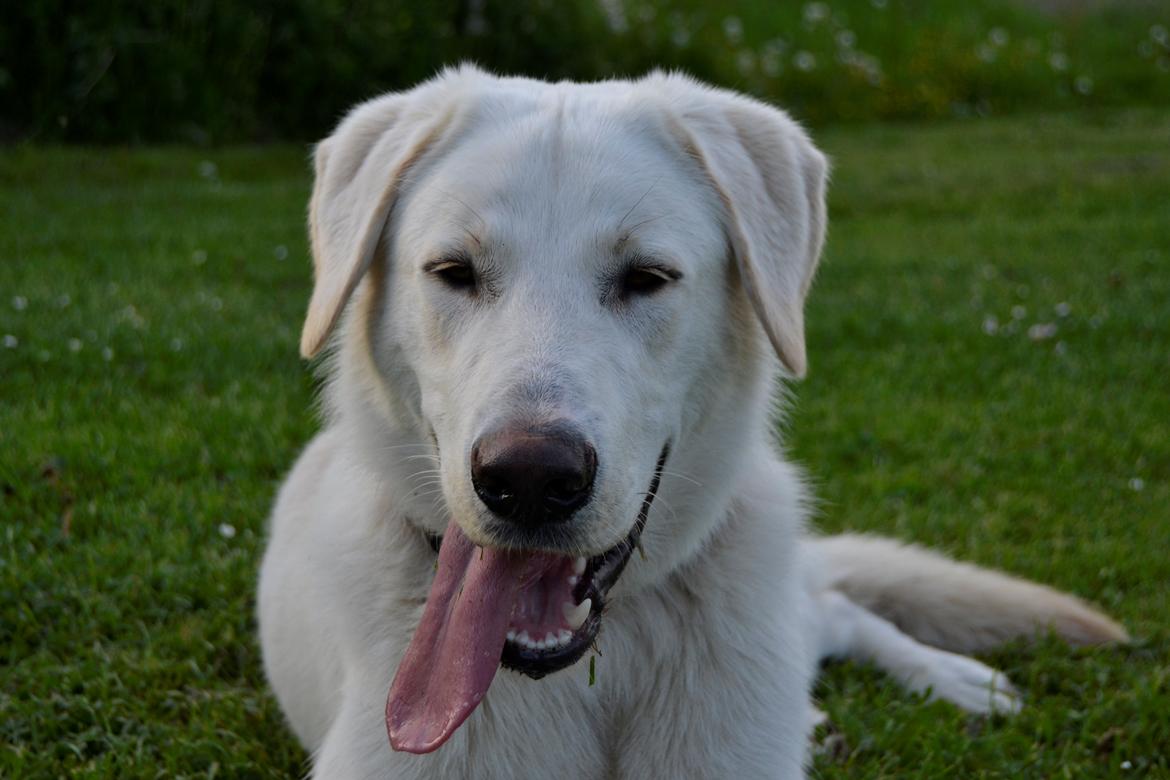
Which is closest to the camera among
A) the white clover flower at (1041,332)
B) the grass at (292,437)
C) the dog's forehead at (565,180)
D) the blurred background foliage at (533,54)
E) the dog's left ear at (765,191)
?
the dog's forehead at (565,180)

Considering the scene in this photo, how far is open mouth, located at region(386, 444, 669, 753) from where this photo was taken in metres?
2.71

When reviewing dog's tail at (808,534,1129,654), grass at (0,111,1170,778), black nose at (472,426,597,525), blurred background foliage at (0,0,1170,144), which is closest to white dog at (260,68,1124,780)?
black nose at (472,426,597,525)

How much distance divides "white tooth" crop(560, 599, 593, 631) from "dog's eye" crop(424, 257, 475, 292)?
0.75 metres

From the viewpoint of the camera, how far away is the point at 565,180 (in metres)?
2.86

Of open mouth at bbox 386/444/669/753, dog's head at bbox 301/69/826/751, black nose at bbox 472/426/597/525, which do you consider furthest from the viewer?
open mouth at bbox 386/444/669/753

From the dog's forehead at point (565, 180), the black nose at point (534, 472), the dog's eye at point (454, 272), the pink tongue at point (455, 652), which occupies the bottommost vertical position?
the pink tongue at point (455, 652)

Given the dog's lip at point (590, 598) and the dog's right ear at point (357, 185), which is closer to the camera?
the dog's lip at point (590, 598)

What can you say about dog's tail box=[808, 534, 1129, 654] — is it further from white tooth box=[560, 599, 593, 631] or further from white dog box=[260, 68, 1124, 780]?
white tooth box=[560, 599, 593, 631]

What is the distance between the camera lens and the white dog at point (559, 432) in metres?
2.69

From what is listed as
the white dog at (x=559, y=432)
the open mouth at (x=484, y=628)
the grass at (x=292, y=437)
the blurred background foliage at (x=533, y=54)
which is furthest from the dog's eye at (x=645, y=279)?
the blurred background foliage at (x=533, y=54)

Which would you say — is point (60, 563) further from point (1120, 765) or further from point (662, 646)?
point (1120, 765)

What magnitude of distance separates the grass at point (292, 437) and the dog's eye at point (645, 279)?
1.60 meters

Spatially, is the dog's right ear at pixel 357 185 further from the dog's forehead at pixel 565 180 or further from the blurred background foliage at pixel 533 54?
the blurred background foliage at pixel 533 54

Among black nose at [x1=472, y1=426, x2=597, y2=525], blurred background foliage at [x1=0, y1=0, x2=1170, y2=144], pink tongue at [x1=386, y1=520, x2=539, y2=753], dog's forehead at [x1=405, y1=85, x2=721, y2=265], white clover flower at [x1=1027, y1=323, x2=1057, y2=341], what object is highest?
dog's forehead at [x1=405, y1=85, x2=721, y2=265]
